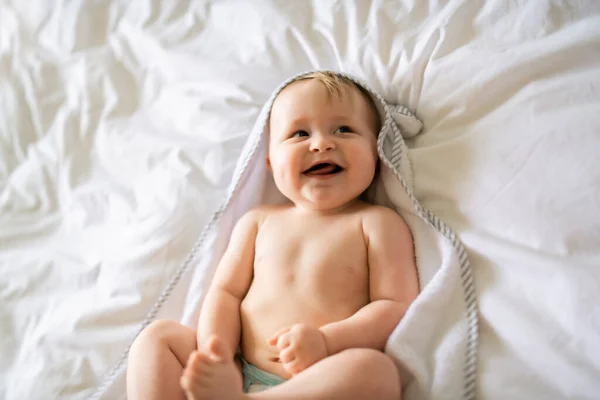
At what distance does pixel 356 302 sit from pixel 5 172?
0.84m

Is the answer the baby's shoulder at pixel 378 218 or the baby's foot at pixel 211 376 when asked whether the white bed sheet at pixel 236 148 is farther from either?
the baby's foot at pixel 211 376

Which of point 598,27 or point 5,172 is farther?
point 5,172

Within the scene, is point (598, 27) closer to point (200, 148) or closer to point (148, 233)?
point (200, 148)

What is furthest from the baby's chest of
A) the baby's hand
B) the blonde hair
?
the blonde hair

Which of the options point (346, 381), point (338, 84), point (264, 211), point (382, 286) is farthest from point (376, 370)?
point (338, 84)

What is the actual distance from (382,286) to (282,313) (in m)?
0.17

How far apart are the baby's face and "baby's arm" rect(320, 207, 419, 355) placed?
0.07m

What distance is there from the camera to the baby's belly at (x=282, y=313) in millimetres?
843

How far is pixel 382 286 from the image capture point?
860 mm

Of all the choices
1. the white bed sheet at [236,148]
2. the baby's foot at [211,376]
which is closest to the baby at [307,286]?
the baby's foot at [211,376]

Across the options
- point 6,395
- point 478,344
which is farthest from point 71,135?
point 478,344

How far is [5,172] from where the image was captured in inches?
46.5

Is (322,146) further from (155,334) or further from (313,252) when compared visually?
(155,334)

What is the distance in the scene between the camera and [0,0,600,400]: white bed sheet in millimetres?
776
